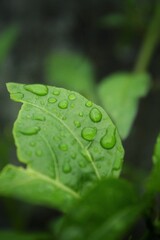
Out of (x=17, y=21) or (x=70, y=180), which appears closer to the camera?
(x=70, y=180)

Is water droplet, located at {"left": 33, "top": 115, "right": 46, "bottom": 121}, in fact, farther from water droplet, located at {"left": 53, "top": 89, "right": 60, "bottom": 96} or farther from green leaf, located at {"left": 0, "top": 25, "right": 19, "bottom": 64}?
green leaf, located at {"left": 0, "top": 25, "right": 19, "bottom": 64}

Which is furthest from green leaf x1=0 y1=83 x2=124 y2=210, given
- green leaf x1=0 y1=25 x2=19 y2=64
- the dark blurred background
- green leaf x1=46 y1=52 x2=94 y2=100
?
the dark blurred background

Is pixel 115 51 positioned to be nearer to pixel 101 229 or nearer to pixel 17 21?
pixel 17 21

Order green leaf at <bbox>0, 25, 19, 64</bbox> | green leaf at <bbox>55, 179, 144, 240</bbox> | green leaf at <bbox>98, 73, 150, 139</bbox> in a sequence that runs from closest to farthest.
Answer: green leaf at <bbox>55, 179, 144, 240</bbox> < green leaf at <bbox>98, 73, 150, 139</bbox> < green leaf at <bbox>0, 25, 19, 64</bbox>

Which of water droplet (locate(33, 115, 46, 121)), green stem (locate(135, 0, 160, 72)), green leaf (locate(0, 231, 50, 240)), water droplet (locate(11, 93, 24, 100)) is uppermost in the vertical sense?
green stem (locate(135, 0, 160, 72))

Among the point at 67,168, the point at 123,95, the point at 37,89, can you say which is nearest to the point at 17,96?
the point at 37,89

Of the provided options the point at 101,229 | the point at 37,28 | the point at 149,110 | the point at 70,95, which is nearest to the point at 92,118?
the point at 70,95

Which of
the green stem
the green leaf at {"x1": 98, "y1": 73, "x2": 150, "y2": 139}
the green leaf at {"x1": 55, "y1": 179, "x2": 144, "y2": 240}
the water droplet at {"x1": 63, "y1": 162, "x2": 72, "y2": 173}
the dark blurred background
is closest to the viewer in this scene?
the green leaf at {"x1": 55, "y1": 179, "x2": 144, "y2": 240}
